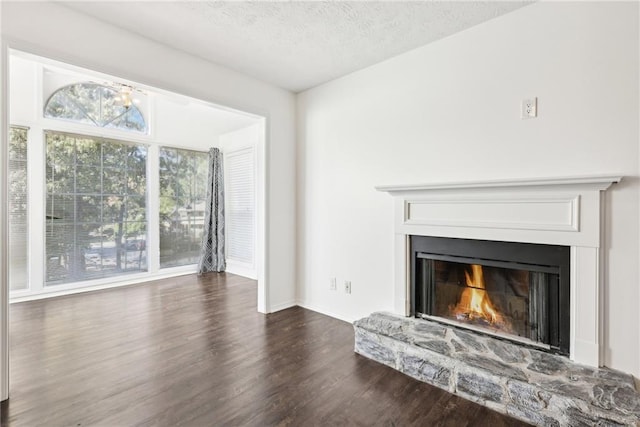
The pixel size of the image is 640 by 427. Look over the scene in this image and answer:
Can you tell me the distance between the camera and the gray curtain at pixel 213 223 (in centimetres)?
550

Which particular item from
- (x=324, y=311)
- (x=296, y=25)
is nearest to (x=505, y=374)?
(x=324, y=311)

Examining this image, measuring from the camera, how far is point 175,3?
2094 mm

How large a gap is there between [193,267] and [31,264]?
2.14m

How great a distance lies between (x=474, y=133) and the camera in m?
2.39

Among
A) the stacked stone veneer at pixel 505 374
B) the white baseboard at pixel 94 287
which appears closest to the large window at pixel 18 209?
the white baseboard at pixel 94 287

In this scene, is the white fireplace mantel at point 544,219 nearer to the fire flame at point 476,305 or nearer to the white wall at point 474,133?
the white wall at point 474,133

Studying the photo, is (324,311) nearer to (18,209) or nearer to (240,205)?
(240,205)

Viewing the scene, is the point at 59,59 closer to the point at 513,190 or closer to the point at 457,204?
the point at 457,204

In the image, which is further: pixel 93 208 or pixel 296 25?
pixel 93 208

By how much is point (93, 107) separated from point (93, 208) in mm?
1441

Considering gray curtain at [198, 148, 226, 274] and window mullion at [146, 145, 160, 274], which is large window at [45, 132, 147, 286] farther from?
gray curtain at [198, 148, 226, 274]

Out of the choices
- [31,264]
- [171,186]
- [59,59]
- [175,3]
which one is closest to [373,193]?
[175,3]

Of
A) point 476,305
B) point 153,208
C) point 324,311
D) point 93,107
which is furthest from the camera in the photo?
point 153,208

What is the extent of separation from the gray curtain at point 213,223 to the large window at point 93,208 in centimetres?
96
